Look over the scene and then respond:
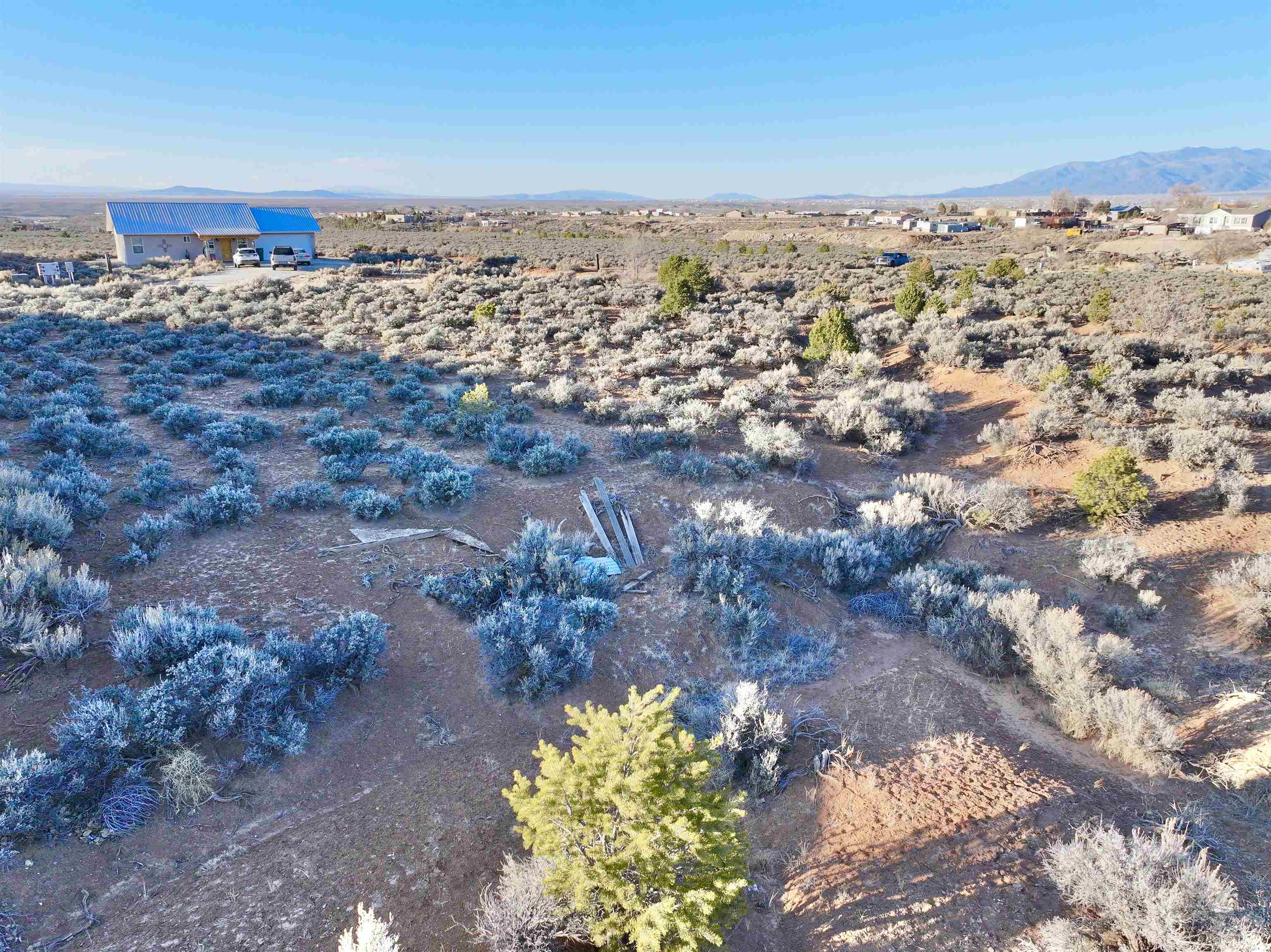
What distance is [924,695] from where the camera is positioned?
20.2ft

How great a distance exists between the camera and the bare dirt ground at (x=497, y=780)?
398 cm

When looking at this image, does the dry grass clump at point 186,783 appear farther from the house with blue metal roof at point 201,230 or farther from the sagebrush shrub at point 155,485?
the house with blue metal roof at point 201,230

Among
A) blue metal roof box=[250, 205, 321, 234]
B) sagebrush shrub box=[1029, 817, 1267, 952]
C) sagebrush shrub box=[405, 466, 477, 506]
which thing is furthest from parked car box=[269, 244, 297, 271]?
sagebrush shrub box=[1029, 817, 1267, 952]

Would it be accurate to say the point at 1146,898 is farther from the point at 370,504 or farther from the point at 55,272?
the point at 55,272

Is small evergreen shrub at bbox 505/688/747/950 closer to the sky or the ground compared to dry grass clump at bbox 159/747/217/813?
closer to the sky

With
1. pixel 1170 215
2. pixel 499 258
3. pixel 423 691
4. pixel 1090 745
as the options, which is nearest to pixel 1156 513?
pixel 1090 745

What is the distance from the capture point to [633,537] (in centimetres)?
888

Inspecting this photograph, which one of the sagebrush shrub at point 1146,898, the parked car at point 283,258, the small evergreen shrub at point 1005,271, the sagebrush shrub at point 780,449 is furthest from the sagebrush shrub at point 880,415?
the parked car at point 283,258

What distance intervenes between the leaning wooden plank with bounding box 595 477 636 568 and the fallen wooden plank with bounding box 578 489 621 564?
11 cm

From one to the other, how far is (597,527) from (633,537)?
1.75 ft

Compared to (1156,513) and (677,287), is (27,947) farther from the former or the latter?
(677,287)

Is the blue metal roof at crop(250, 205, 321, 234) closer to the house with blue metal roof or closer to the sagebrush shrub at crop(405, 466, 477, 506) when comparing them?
the house with blue metal roof

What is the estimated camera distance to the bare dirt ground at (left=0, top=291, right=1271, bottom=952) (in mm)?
3977

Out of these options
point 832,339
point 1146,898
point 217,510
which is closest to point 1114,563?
point 1146,898
